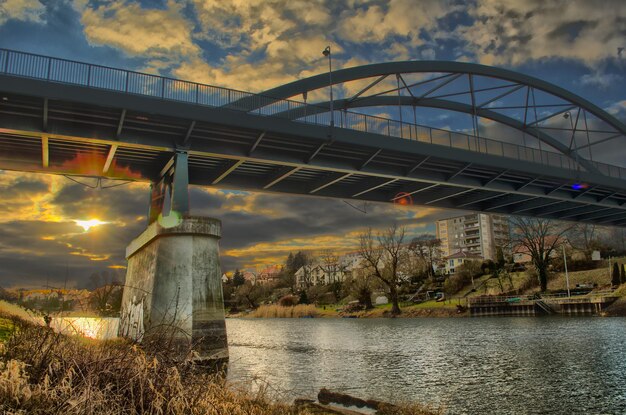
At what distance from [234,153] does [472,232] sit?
13184cm

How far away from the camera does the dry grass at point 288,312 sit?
73625 mm

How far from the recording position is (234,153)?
1011 inches

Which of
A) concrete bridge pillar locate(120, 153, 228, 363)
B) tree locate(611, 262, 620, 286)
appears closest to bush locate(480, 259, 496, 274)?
tree locate(611, 262, 620, 286)

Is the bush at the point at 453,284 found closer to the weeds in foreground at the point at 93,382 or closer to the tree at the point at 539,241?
the tree at the point at 539,241

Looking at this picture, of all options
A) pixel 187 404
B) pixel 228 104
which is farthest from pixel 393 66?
pixel 187 404

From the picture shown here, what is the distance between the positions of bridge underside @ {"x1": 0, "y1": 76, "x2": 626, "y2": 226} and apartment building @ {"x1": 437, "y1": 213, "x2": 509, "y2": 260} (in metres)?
102

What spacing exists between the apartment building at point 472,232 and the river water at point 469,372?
11431cm

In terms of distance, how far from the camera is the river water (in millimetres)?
11414

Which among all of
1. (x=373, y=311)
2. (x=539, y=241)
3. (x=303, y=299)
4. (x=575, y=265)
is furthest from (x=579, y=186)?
(x=303, y=299)

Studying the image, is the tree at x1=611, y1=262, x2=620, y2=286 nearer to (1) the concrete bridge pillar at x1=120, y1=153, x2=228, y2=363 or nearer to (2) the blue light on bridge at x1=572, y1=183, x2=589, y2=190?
(2) the blue light on bridge at x1=572, y1=183, x2=589, y2=190

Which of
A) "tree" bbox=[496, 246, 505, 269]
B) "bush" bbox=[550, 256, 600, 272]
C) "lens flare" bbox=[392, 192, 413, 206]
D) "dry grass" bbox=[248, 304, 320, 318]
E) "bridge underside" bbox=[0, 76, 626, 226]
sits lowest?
"dry grass" bbox=[248, 304, 320, 318]

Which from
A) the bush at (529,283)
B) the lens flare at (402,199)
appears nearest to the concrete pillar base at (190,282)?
the lens flare at (402,199)

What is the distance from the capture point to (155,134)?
77.5 feet

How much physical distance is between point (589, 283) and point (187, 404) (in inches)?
2532
